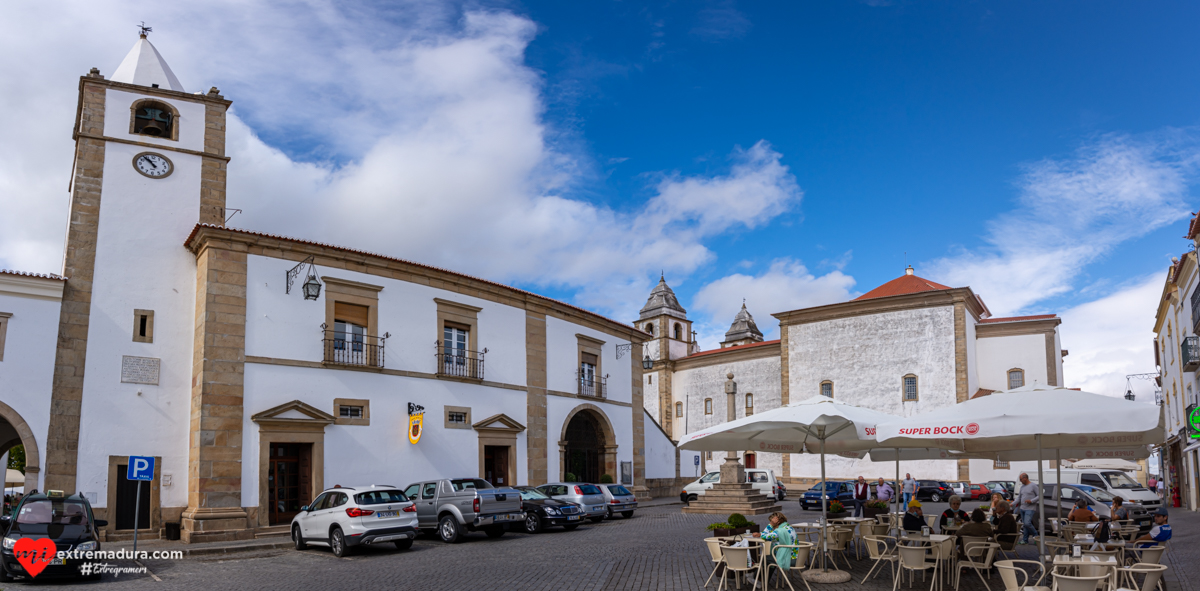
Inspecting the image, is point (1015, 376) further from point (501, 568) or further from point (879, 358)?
point (501, 568)

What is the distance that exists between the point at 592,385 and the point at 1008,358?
71.8 feet

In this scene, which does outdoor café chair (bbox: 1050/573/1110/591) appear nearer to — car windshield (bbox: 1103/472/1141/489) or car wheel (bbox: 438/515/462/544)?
car wheel (bbox: 438/515/462/544)

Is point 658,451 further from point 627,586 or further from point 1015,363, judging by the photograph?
point 627,586

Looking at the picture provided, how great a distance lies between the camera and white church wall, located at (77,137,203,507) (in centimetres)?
1839

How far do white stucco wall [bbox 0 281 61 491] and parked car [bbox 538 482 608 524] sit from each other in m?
11.5

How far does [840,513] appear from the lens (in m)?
16.7

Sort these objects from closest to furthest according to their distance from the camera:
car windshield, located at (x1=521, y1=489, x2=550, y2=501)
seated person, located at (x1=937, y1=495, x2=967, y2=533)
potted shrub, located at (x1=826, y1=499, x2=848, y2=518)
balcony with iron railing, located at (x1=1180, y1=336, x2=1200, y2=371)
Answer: seated person, located at (x1=937, y1=495, x2=967, y2=533) < potted shrub, located at (x1=826, y1=499, x2=848, y2=518) < car windshield, located at (x1=521, y1=489, x2=550, y2=501) < balcony with iron railing, located at (x1=1180, y1=336, x2=1200, y2=371)

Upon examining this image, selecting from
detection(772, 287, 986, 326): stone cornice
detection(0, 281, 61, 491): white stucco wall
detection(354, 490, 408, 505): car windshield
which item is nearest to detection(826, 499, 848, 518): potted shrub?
detection(354, 490, 408, 505): car windshield

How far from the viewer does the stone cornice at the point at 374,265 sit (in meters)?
19.3

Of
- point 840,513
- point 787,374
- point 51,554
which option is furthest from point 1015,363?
point 51,554

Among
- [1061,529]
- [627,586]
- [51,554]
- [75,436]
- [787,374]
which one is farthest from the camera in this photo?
[787,374]

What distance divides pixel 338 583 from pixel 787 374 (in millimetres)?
34041

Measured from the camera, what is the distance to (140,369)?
749 inches

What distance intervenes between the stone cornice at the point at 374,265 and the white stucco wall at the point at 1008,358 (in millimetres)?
21448
